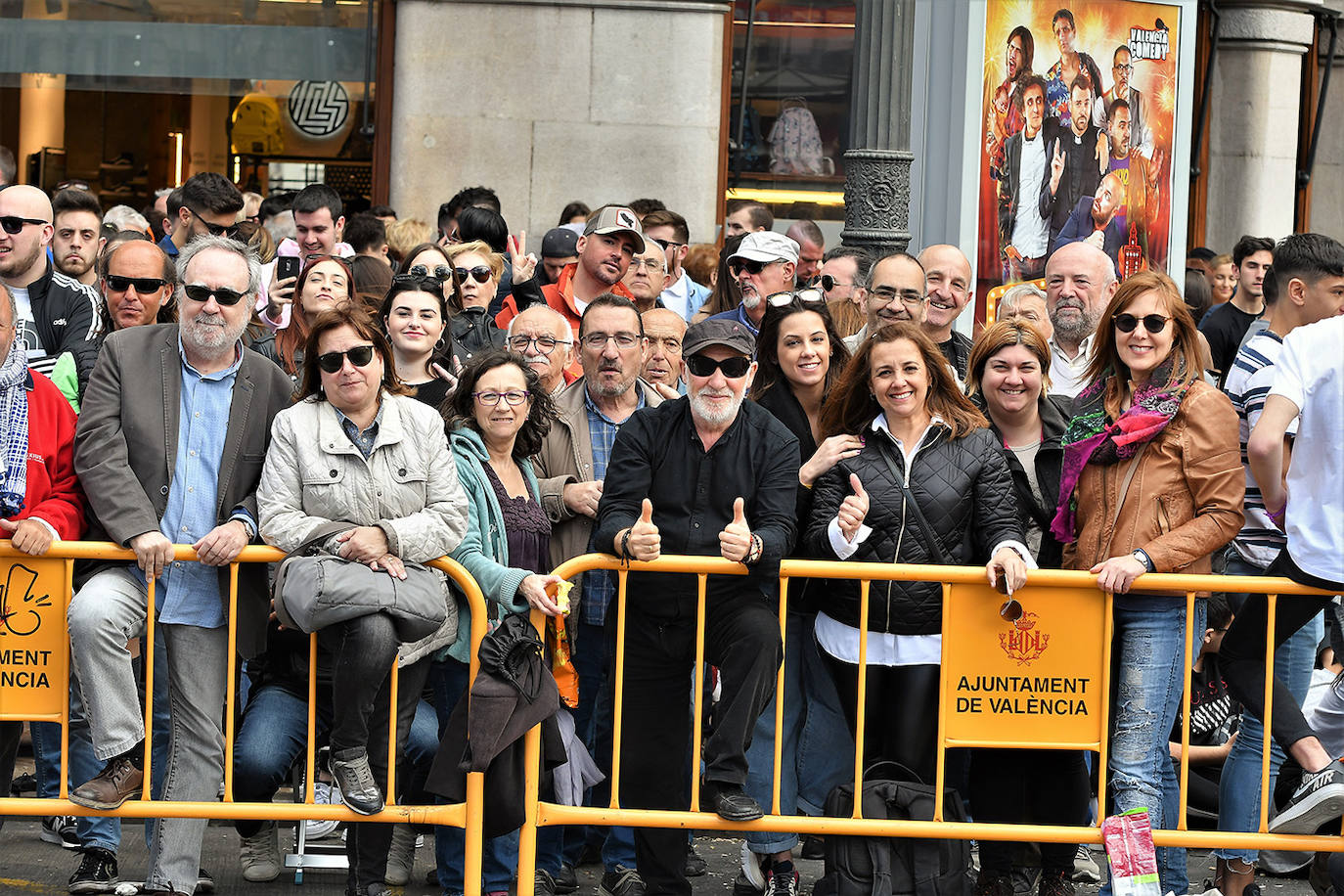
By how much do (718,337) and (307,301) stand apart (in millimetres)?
2187

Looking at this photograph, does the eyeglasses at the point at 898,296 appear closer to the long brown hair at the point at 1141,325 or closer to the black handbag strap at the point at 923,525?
the long brown hair at the point at 1141,325

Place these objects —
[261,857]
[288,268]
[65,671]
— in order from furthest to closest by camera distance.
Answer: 1. [288,268]
2. [261,857]
3. [65,671]

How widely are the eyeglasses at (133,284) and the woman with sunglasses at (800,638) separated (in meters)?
2.48

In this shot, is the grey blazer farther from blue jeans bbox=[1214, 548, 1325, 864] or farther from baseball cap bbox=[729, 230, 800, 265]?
blue jeans bbox=[1214, 548, 1325, 864]

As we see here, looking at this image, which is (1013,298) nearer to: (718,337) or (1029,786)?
(718,337)

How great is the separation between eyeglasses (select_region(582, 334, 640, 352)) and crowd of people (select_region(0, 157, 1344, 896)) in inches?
2.3

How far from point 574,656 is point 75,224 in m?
3.58

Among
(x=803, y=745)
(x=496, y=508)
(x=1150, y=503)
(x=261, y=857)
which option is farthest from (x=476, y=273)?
(x=1150, y=503)

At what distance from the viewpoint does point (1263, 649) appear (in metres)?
5.97

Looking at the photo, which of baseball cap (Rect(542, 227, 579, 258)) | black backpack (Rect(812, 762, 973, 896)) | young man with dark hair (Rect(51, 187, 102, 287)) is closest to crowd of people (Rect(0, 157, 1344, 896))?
black backpack (Rect(812, 762, 973, 896))

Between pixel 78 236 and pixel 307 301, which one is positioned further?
pixel 78 236

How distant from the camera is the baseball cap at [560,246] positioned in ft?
31.4

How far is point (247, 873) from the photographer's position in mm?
6453

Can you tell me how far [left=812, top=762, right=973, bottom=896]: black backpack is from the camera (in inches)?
227
